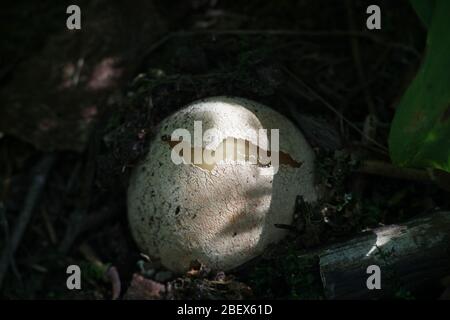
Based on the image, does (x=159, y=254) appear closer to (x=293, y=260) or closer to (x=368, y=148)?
(x=293, y=260)

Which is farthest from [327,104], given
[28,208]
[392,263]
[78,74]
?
[28,208]

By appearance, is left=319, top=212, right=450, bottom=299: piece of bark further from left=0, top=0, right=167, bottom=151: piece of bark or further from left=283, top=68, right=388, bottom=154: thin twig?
left=0, top=0, right=167, bottom=151: piece of bark

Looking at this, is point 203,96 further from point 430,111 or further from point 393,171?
point 430,111

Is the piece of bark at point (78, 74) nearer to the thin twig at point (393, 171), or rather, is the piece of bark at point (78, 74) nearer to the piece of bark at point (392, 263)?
the thin twig at point (393, 171)

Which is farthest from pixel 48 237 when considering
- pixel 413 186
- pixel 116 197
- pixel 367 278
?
pixel 413 186

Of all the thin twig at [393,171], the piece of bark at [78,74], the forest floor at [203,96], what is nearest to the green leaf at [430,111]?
the thin twig at [393,171]

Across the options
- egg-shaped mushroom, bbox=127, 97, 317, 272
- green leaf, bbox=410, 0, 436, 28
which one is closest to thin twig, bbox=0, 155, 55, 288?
egg-shaped mushroom, bbox=127, 97, 317, 272
